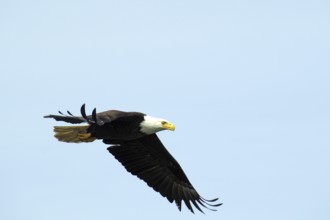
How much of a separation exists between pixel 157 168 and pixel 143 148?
21.5 inches

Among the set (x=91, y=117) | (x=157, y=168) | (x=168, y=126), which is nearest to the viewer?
(x=91, y=117)

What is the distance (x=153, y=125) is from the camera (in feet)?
57.4

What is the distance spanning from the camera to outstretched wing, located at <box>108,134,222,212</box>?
19.0 metres

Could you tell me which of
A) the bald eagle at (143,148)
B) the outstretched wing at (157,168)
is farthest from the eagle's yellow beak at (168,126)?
the outstretched wing at (157,168)

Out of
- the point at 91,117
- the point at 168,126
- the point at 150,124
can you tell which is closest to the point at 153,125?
the point at 150,124

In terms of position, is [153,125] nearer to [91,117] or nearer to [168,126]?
[168,126]

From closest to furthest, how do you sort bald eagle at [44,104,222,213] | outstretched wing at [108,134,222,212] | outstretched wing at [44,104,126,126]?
outstretched wing at [44,104,126,126]
bald eagle at [44,104,222,213]
outstretched wing at [108,134,222,212]

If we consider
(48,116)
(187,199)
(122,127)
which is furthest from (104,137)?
(187,199)

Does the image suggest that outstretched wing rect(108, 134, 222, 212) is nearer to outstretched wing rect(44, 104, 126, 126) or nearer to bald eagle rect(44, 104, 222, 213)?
bald eagle rect(44, 104, 222, 213)

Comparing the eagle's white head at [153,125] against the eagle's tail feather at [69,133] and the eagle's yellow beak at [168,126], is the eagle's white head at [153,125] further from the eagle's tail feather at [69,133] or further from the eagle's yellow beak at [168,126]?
the eagle's tail feather at [69,133]

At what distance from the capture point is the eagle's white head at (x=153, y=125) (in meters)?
17.5

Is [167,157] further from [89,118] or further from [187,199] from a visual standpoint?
[89,118]

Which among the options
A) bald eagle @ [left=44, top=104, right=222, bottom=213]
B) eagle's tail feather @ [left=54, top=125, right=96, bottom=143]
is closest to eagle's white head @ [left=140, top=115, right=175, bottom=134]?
Answer: bald eagle @ [left=44, top=104, right=222, bottom=213]

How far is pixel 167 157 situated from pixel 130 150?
85 centimetres
